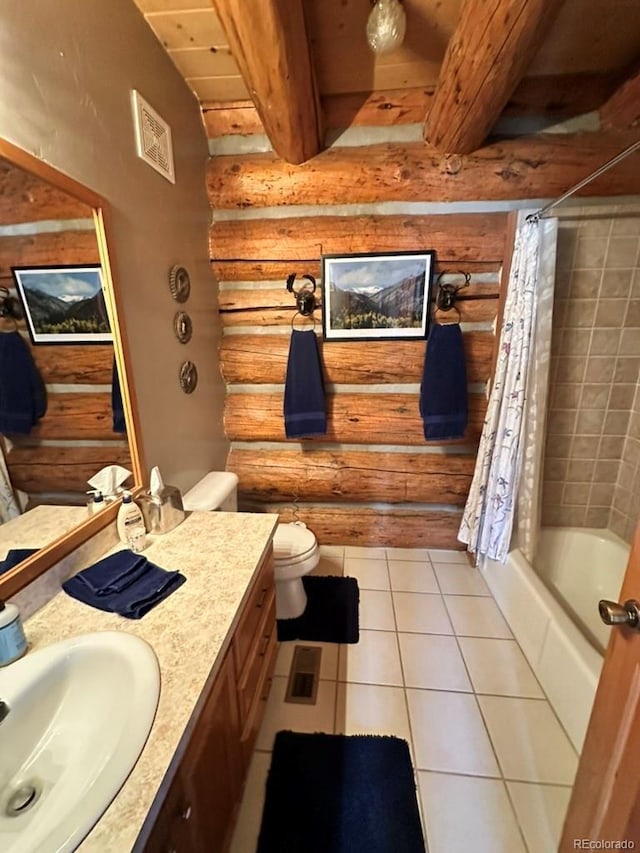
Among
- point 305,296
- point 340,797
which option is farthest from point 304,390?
point 340,797

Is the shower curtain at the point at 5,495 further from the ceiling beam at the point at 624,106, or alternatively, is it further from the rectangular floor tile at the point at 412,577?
the ceiling beam at the point at 624,106

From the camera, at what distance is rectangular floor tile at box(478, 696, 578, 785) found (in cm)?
126

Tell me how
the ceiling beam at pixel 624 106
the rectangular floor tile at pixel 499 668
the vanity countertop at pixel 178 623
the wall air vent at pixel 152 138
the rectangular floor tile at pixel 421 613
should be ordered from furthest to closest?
the rectangular floor tile at pixel 421 613
the ceiling beam at pixel 624 106
the rectangular floor tile at pixel 499 668
the wall air vent at pixel 152 138
the vanity countertop at pixel 178 623

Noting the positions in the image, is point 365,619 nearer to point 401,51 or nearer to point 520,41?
point 520,41

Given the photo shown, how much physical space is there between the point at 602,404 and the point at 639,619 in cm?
174

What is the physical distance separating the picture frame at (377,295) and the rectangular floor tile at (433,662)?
162 cm

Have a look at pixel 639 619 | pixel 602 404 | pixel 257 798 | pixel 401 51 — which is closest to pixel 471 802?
pixel 257 798

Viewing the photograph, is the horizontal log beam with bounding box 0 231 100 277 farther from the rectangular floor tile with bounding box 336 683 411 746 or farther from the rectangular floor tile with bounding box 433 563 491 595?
the rectangular floor tile with bounding box 433 563 491 595

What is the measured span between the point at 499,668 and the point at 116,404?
77.7 inches

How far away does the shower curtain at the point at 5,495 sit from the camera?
34.1 inches

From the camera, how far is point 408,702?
4.91ft

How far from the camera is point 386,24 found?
130 centimetres

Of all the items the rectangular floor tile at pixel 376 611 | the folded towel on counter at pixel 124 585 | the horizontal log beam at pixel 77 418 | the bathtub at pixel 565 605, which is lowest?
the rectangular floor tile at pixel 376 611

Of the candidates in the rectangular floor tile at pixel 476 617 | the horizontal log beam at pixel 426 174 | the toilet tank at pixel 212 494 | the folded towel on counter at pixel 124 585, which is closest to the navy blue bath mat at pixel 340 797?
the rectangular floor tile at pixel 476 617
